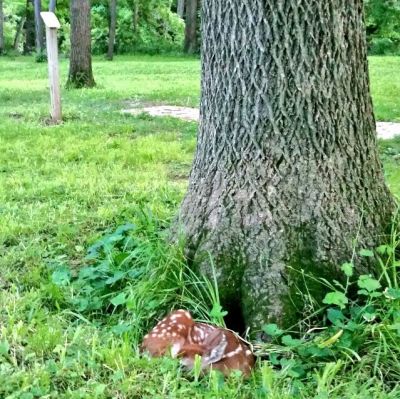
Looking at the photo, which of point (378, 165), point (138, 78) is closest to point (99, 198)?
point (378, 165)

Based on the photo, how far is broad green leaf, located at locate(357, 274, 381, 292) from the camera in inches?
97.8

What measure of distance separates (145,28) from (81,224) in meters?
24.8

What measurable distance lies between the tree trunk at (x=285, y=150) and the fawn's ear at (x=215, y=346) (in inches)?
10.7

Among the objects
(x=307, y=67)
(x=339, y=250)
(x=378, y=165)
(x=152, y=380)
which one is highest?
(x=307, y=67)

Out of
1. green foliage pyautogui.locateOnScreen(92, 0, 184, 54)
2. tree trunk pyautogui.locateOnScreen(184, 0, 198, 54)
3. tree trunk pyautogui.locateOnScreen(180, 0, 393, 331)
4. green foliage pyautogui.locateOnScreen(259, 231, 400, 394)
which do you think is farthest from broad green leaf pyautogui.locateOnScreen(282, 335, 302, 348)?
green foliage pyautogui.locateOnScreen(92, 0, 184, 54)

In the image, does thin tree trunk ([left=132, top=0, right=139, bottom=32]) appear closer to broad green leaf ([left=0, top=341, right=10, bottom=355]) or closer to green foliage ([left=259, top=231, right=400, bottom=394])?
green foliage ([left=259, top=231, right=400, bottom=394])

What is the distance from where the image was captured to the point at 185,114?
8.05m

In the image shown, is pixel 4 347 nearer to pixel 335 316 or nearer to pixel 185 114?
pixel 335 316

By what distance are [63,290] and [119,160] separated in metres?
2.57

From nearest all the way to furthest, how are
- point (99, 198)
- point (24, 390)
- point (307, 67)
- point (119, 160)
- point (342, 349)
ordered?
1. point (24, 390)
2. point (342, 349)
3. point (307, 67)
4. point (99, 198)
5. point (119, 160)

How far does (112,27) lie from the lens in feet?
69.1

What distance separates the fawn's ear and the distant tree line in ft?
65.2

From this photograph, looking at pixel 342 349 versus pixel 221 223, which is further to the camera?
pixel 221 223

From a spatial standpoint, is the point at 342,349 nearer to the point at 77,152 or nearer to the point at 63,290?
the point at 63,290
